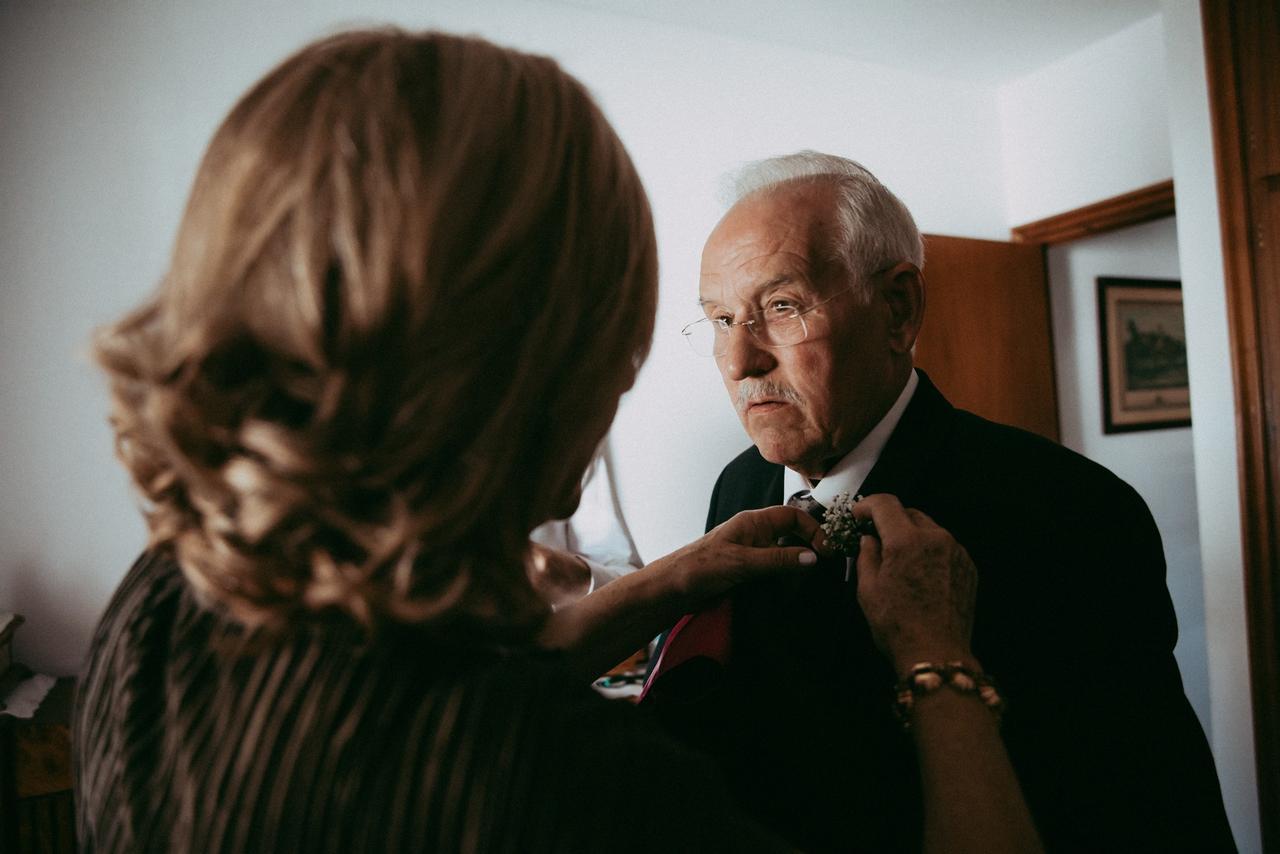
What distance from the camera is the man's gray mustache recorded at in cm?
128

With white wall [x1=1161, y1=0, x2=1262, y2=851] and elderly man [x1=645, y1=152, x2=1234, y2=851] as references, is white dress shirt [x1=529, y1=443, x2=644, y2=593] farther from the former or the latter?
white wall [x1=1161, y1=0, x2=1262, y2=851]

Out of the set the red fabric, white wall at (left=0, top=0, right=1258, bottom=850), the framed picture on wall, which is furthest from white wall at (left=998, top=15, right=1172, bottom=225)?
the red fabric

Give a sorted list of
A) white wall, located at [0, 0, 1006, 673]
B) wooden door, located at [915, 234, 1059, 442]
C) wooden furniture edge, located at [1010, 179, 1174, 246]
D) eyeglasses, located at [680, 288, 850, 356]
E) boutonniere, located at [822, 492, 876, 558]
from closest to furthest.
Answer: boutonniere, located at [822, 492, 876, 558] < eyeglasses, located at [680, 288, 850, 356] < white wall, located at [0, 0, 1006, 673] < wooden furniture edge, located at [1010, 179, 1174, 246] < wooden door, located at [915, 234, 1059, 442]

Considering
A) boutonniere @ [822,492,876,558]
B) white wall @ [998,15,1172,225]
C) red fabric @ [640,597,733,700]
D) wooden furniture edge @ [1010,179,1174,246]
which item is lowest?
red fabric @ [640,597,733,700]

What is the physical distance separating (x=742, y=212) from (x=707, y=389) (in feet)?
6.21

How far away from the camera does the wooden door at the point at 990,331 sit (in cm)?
337

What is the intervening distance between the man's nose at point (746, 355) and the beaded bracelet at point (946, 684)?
2.06 ft

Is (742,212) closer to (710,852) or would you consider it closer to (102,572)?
(710,852)

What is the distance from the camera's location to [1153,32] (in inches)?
126

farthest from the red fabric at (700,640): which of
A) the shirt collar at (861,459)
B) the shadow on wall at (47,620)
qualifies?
the shadow on wall at (47,620)


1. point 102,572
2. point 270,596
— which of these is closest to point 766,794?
point 270,596

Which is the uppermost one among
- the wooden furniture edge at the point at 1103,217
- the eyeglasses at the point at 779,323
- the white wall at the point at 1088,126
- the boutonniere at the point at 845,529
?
the white wall at the point at 1088,126

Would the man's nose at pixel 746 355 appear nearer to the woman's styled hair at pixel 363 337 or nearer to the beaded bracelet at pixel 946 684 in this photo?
the beaded bracelet at pixel 946 684

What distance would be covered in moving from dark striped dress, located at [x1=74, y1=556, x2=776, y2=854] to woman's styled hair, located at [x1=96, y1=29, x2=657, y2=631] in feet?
0.12
